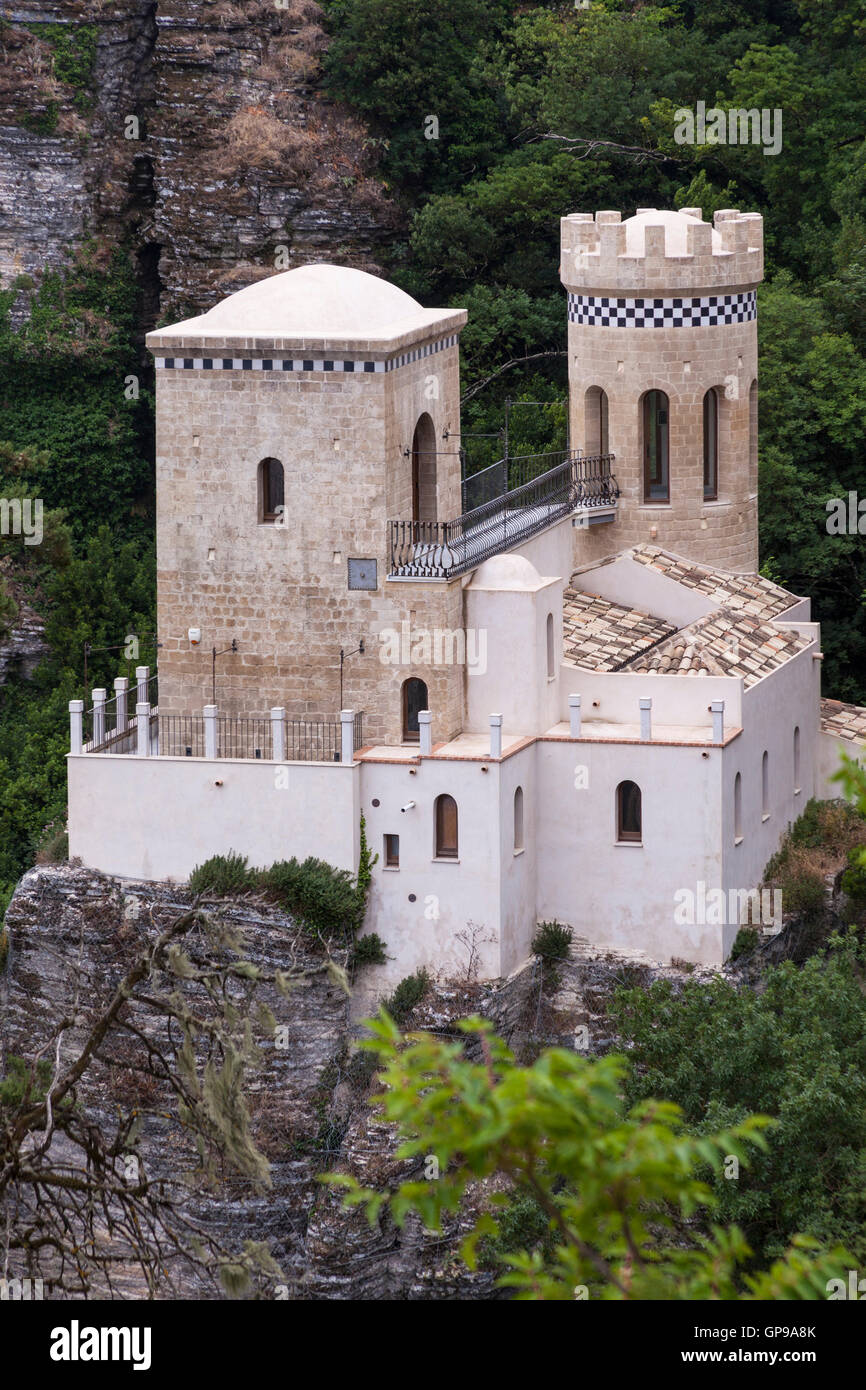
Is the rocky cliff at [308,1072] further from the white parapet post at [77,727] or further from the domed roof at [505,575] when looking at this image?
the domed roof at [505,575]

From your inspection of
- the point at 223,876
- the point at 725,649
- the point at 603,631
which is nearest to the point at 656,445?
the point at 603,631

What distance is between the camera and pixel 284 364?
120ft

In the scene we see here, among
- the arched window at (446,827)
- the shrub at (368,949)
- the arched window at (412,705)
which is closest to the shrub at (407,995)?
the shrub at (368,949)

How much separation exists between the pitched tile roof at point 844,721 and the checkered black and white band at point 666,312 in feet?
21.2

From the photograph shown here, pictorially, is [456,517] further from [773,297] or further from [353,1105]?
[773,297]

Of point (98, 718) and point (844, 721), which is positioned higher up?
point (98, 718)

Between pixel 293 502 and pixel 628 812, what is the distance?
6.19 m

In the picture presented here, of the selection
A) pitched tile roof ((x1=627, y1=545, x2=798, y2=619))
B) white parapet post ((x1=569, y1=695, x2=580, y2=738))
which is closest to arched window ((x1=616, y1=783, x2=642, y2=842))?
white parapet post ((x1=569, y1=695, x2=580, y2=738))

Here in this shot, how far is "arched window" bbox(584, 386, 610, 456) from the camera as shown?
4369 centimetres

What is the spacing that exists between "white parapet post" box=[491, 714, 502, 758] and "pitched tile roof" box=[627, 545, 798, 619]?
663cm

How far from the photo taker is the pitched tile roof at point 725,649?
3872 cm

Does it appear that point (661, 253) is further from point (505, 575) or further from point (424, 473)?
point (505, 575)

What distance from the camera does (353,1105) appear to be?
36.5m

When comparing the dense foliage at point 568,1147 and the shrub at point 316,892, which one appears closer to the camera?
the dense foliage at point 568,1147
